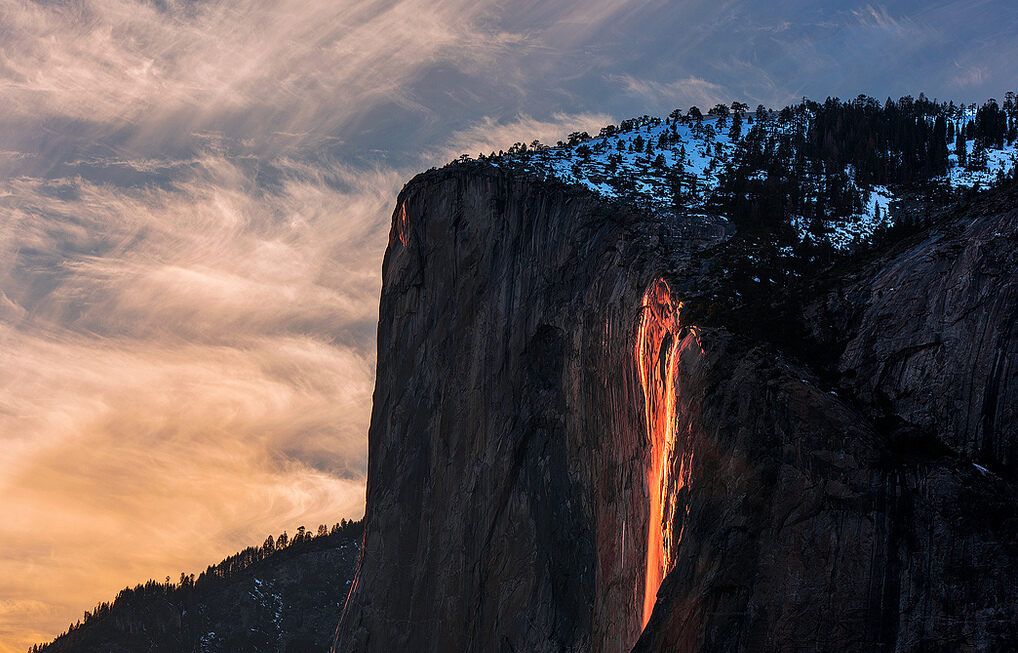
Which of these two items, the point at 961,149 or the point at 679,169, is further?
the point at 961,149

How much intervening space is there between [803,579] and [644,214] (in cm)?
4643

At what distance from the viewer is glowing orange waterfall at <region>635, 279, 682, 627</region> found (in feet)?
223

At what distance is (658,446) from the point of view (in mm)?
72875

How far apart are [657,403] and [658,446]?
7.73 feet

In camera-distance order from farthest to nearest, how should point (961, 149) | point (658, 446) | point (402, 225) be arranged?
point (961, 149), point (402, 225), point (658, 446)

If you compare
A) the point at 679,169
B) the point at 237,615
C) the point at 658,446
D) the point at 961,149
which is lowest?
the point at 658,446

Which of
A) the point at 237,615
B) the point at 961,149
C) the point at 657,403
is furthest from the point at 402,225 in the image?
the point at 237,615

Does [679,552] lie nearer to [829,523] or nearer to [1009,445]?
[829,523]

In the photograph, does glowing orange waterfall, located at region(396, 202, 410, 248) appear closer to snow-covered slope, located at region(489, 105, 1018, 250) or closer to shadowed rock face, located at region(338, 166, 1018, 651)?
shadowed rock face, located at region(338, 166, 1018, 651)

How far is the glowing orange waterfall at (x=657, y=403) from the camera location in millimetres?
67875

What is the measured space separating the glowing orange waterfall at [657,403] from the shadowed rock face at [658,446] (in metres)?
0.27

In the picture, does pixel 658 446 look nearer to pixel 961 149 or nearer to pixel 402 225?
pixel 402 225

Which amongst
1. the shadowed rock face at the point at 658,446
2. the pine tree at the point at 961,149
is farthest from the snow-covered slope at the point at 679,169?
the shadowed rock face at the point at 658,446

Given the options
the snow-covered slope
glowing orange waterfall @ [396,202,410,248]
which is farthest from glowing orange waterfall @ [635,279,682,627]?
glowing orange waterfall @ [396,202,410,248]
